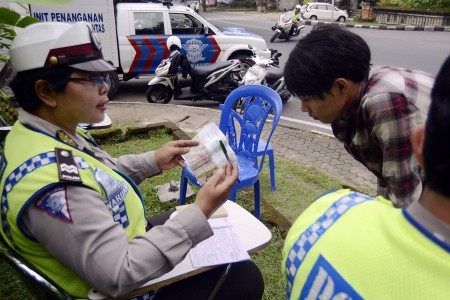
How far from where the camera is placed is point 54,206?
46.5 inches

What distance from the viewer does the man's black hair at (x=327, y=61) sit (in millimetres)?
1621

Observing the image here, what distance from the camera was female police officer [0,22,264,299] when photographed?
119cm

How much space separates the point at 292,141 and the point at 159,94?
9.20 feet

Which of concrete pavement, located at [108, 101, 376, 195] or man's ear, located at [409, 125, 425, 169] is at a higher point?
man's ear, located at [409, 125, 425, 169]

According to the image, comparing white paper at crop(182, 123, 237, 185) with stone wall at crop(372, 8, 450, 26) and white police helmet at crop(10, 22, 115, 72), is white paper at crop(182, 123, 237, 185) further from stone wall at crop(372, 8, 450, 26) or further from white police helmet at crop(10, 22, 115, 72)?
stone wall at crop(372, 8, 450, 26)

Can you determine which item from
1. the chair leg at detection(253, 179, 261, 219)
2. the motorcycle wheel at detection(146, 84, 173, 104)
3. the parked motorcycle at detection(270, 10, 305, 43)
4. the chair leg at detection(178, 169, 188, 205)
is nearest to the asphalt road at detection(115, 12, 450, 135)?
the parked motorcycle at detection(270, 10, 305, 43)

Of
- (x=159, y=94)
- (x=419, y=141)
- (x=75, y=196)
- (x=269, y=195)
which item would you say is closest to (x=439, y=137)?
(x=419, y=141)

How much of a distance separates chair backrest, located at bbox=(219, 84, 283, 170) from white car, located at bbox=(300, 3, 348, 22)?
843 inches

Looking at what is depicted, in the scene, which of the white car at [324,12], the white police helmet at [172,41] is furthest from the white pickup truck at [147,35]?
the white car at [324,12]

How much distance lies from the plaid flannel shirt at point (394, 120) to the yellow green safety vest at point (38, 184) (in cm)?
103

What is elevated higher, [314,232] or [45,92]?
[45,92]

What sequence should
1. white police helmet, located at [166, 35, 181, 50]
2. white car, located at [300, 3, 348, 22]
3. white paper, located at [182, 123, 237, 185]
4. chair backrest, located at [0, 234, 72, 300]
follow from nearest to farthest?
chair backrest, located at [0, 234, 72, 300] < white paper, located at [182, 123, 237, 185] < white police helmet, located at [166, 35, 181, 50] < white car, located at [300, 3, 348, 22]

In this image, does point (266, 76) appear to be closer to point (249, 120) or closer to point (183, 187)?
point (249, 120)

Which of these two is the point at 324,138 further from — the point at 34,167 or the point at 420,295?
the point at 420,295
